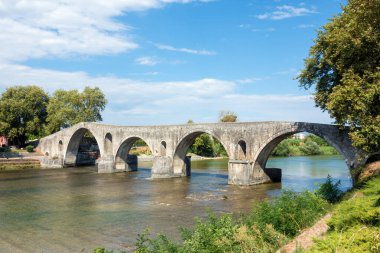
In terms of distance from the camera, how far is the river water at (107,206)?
19.4 meters

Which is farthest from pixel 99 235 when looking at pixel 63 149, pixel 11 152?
pixel 11 152

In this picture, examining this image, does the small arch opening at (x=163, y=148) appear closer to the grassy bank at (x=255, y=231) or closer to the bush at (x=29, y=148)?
the grassy bank at (x=255, y=231)

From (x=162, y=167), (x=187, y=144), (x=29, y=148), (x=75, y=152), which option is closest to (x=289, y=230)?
(x=162, y=167)

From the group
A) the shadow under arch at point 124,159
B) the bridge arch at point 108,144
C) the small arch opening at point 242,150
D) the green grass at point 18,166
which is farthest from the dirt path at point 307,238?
the green grass at point 18,166

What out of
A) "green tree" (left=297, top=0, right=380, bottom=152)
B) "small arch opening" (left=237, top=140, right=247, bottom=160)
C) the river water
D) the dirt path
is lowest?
the river water

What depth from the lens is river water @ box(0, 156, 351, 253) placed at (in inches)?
762

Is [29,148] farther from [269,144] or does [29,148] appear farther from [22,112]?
[269,144]

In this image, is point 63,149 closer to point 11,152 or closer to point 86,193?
point 11,152

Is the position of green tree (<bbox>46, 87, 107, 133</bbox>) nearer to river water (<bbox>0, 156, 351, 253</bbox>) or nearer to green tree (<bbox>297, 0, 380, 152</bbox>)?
river water (<bbox>0, 156, 351, 253</bbox>)

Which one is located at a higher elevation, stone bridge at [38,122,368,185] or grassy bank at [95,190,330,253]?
stone bridge at [38,122,368,185]

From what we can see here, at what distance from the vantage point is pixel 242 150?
38.7 metres

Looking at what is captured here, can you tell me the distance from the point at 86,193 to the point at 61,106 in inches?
1781

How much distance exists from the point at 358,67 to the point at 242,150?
703 inches

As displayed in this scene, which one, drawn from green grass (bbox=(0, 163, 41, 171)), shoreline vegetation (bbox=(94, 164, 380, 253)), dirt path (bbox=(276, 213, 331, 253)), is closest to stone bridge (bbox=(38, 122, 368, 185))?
green grass (bbox=(0, 163, 41, 171))
